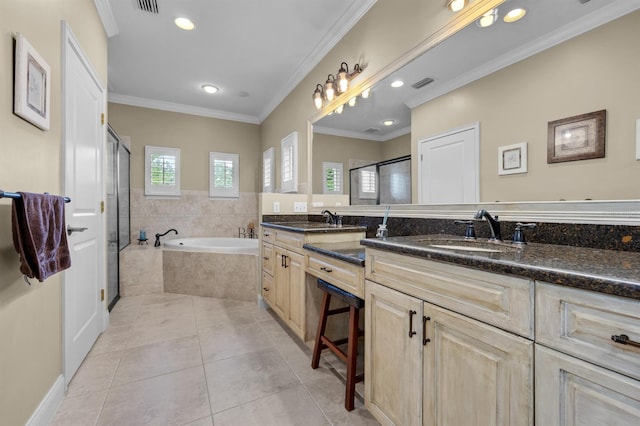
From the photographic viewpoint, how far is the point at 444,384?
3.19 feet

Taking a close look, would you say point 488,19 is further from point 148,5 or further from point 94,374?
point 94,374

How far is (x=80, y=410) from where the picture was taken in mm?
1480

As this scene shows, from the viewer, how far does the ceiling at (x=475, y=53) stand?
110cm

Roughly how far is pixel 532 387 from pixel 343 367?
1.35 m

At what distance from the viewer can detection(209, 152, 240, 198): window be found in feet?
15.4

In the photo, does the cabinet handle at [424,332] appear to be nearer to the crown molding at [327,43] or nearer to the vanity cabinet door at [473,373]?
the vanity cabinet door at [473,373]

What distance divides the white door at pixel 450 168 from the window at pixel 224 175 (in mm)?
3717

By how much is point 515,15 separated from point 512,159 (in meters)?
0.67

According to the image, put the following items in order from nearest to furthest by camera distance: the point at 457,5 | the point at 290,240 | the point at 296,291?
1. the point at 457,5
2. the point at 296,291
3. the point at 290,240

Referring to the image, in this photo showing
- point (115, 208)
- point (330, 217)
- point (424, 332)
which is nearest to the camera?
point (424, 332)

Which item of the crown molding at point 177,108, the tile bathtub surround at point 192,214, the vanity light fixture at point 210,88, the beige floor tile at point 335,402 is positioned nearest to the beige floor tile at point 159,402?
the beige floor tile at point 335,402

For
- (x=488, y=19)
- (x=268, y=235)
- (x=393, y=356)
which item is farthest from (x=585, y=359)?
(x=268, y=235)

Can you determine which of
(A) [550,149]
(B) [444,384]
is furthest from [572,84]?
(B) [444,384]

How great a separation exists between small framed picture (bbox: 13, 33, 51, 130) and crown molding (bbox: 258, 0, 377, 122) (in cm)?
215
